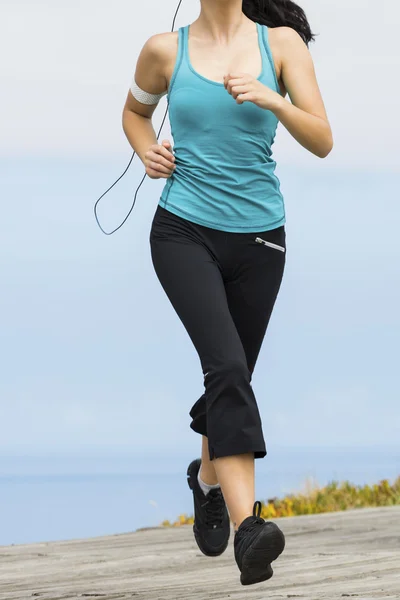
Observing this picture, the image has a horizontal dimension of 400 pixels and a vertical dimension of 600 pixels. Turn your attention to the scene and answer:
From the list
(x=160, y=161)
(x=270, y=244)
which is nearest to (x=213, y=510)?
(x=270, y=244)

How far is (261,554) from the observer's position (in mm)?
3387

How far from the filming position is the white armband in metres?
4.36

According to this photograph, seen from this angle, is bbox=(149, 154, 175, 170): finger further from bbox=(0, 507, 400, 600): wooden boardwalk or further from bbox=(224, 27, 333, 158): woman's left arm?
bbox=(0, 507, 400, 600): wooden boardwalk

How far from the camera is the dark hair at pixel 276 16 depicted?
14.8 feet

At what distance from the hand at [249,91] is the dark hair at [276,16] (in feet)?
3.24

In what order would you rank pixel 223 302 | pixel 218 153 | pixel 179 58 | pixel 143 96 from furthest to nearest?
1. pixel 143 96
2. pixel 179 58
3. pixel 218 153
4. pixel 223 302

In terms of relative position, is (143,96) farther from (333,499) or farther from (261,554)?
(333,499)

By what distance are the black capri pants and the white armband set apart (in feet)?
1.97

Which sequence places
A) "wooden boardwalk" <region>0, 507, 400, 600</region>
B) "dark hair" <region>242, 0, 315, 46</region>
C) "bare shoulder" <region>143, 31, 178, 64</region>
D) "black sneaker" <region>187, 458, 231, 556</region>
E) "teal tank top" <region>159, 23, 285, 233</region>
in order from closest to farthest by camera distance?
"teal tank top" <region>159, 23, 285, 233</region>, "bare shoulder" <region>143, 31, 178, 64</region>, "wooden boardwalk" <region>0, 507, 400, 600</region>, "dark hair" <region>242, 0, 315, 46</region>, "black sneaker" <region>187, 458, 231, 556</region>

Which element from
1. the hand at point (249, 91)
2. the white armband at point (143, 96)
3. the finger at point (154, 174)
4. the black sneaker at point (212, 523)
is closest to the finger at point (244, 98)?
the hand at point (249, 91)

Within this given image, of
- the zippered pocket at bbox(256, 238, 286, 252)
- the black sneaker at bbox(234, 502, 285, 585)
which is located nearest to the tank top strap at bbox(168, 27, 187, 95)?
the zippered pocket at bbox(256, 238, 286, 252)

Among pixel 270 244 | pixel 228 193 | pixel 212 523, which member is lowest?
pixel 212 523

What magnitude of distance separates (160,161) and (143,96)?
56cm

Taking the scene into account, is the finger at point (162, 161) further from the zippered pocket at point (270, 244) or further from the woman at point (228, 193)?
the zippered pocket at point (270, 244)
